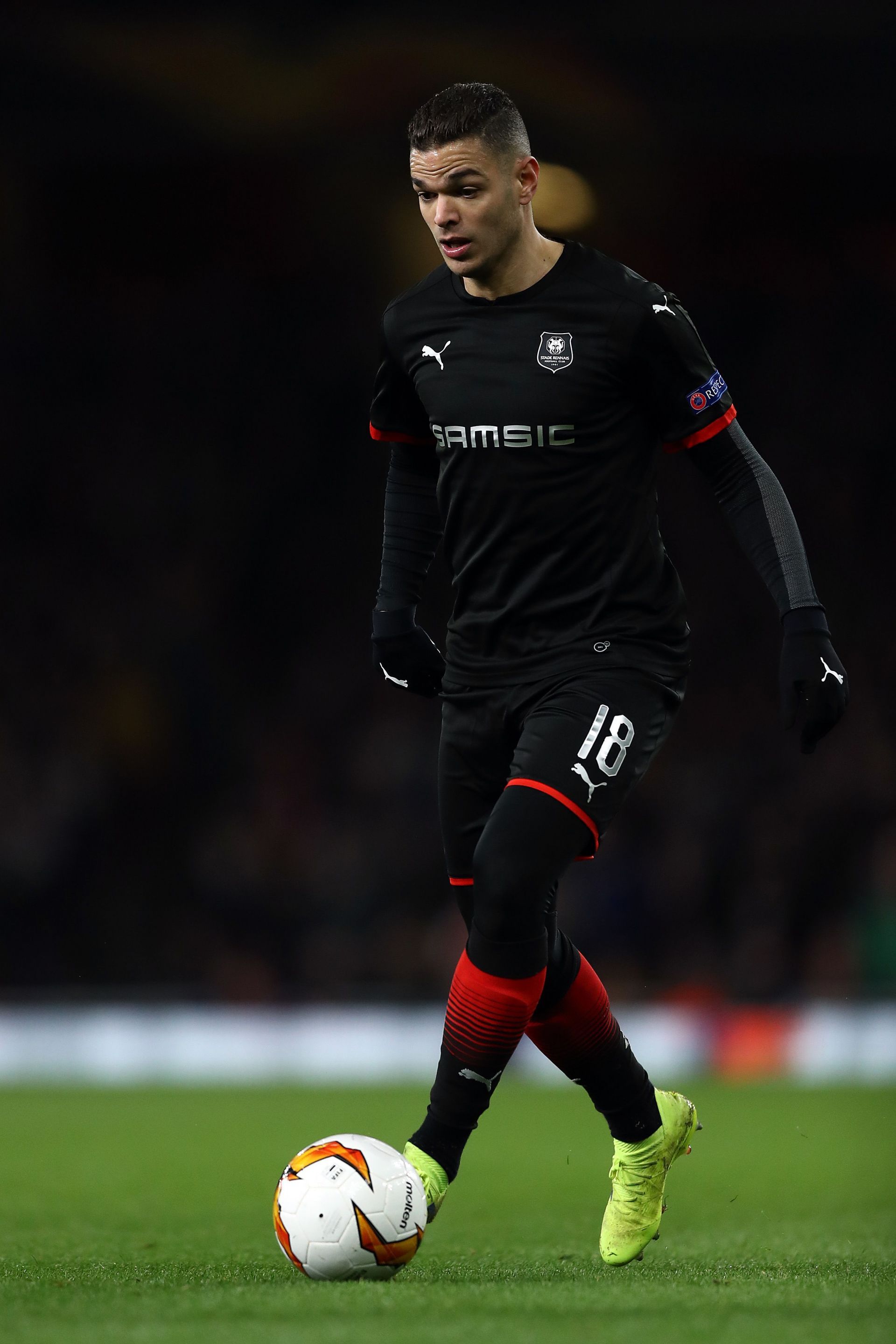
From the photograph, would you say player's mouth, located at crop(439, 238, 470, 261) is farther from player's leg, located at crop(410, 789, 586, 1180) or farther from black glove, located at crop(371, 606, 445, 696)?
player's leg, located at crop(410, 789, 586, 1180)

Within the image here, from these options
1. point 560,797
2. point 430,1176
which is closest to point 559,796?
point 560,797

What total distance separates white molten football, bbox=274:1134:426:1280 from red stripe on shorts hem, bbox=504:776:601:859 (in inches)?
27.2

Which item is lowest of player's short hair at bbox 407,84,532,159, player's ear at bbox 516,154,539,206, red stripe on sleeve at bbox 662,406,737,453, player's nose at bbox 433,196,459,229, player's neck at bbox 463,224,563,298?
red stripe on sleeve at bbox 662,406,737,453

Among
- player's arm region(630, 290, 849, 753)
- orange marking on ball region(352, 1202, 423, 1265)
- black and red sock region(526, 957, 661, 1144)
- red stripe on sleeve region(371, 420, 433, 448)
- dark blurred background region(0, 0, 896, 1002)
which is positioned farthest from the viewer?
dark blurred background region(0, 0, 896, 1002)

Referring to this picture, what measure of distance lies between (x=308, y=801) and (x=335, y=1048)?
2439mm

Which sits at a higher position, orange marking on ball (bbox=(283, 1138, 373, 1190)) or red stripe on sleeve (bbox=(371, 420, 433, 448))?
red stripe on sleeve (bbox=(371, 420, 433, 448))

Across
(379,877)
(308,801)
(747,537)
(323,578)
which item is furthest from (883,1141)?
(323,578)

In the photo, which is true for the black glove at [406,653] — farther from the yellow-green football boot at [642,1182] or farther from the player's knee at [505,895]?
the yellow-green football boot at [642,1182]

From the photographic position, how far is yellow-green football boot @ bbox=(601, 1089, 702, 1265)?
3658mm

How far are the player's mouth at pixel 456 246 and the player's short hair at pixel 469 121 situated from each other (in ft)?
0.57

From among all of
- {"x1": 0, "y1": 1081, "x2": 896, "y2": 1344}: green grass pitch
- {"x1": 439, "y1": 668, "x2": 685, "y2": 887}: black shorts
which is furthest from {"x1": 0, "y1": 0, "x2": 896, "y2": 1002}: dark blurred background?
{"x1": 439, "y1": 668, "x2": 685, "y2": 887}: black shorts

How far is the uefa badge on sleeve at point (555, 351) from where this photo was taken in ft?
11.7

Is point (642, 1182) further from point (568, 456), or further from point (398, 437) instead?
point (398, 437)

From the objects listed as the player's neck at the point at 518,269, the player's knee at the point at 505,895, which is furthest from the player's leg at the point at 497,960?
the player's neck at the point at 518,269
